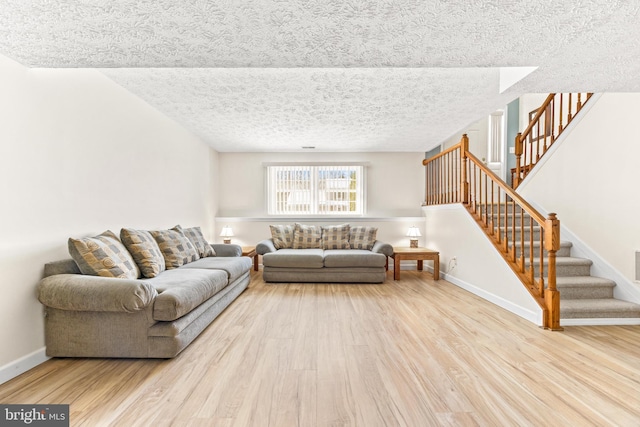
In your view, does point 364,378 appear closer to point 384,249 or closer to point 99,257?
point 99,257

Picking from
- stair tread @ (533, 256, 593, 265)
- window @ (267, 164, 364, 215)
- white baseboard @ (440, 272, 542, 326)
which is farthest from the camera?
window @ (267, 164, 364, 215)

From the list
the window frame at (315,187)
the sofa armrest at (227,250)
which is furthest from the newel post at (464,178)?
the sofa armrest at (227,250)

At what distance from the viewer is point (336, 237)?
18.3 feet

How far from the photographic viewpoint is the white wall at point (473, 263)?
327 cm

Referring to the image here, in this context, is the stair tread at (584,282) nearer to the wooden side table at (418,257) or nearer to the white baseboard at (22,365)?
the wooden side table at (418,257)

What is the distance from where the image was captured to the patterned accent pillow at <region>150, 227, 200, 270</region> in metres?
3.38

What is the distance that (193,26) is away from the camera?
1.77 metres

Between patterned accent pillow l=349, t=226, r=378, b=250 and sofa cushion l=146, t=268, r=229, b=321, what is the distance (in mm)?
2756

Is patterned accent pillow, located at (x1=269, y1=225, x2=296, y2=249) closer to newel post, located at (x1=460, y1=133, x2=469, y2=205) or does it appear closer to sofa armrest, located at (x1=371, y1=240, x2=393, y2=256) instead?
sofa armrest, located at (x1=371, y1=240, x2=393, y2=256)

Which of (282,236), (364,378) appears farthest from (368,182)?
(364,378)

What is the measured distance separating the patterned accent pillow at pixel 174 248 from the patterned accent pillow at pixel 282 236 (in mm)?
1892

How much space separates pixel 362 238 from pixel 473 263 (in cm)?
189

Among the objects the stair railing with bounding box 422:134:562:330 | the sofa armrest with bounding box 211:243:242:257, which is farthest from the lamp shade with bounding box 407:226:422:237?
the sofa armrest with bounding box 211:243:242:257

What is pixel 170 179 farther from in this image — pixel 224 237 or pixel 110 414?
pixel 110 414
